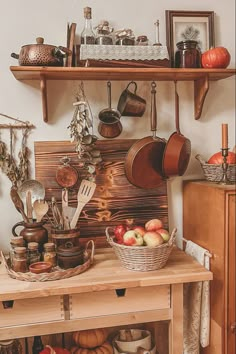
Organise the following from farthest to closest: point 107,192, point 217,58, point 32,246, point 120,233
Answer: point 107,192, point 217,58, point 120,233, point 32,246

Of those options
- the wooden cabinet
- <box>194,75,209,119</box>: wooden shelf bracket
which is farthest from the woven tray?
<box>194,75,209,119</box>: wooden shelf bracket

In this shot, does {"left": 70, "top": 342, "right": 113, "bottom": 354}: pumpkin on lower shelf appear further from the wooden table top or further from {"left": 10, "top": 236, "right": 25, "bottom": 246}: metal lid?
{"left": 10, "top": 236, "right": 25, "bottom": 246}: metal lid

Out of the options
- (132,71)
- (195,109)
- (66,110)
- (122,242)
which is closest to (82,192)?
(122,242)

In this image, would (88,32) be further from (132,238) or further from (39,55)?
(132,238)

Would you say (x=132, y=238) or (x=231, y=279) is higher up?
(x=132, y=238)

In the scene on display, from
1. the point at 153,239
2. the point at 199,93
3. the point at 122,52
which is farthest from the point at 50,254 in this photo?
the point at 199,93

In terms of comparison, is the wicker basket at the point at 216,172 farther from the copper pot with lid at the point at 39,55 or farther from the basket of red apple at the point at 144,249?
the copper pot with lid at the point at 39,55

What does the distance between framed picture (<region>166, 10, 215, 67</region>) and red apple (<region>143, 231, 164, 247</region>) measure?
90 cm

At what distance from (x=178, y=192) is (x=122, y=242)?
0.55 meters

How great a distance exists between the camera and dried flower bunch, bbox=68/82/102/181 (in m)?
1.85

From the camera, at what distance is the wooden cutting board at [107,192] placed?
194cm

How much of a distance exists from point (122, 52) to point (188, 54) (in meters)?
0.34

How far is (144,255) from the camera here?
5.20 feet

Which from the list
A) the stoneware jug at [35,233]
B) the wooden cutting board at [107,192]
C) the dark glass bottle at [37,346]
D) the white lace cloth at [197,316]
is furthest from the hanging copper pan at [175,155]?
the dark glass bottle at [37,346]
